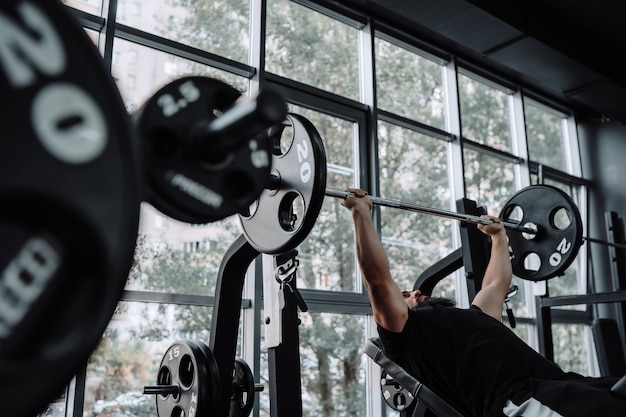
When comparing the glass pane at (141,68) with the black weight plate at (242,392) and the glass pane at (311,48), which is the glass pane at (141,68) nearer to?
the glass pane at (311,48)

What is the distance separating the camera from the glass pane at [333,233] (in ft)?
12.0

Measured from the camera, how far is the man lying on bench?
5.34 ft

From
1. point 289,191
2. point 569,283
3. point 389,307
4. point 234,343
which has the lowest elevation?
point 234,343

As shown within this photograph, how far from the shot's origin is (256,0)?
3.77 metres

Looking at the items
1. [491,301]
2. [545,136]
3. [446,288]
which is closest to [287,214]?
[491,301]

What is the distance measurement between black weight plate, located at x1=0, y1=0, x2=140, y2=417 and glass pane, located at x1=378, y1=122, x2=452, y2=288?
3.69 m

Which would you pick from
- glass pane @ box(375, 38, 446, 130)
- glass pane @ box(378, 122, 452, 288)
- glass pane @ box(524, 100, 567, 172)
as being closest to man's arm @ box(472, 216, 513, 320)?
glass pane @ box(378, 122, 452, 288)

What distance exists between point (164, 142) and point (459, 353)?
4.35 ft

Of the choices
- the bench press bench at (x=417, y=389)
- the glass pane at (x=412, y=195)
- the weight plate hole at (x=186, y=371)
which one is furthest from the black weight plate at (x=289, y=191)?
the glass pane at (x=412, y=195)

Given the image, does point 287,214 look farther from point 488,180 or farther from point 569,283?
point 569,283

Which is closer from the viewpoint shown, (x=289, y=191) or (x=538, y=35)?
(x=289, y=191)

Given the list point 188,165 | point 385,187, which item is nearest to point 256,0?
point 385,187

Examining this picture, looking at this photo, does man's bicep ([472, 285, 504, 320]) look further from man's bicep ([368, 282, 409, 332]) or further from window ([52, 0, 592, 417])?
window ([52, 0, 592, 417])

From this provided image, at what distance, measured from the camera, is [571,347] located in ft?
17.7
